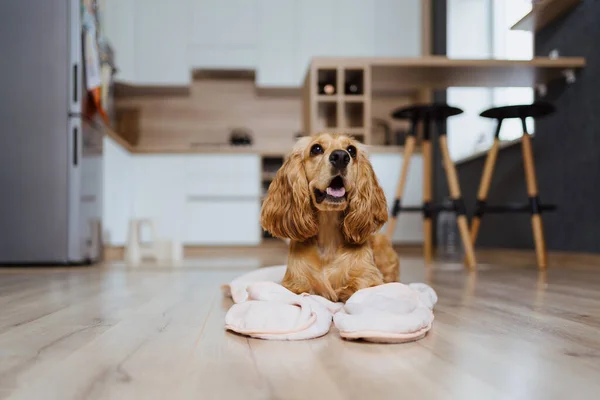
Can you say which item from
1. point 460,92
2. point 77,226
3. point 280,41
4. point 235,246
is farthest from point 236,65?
point 77,226

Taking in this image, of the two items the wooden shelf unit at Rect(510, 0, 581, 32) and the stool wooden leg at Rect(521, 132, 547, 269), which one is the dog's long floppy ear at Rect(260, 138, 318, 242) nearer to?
the stool wooden leg at Rect(521, 132, 547, 269)

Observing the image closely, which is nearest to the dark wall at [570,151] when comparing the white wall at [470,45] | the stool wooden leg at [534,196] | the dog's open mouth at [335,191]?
the stool wooden leg at [534,196]

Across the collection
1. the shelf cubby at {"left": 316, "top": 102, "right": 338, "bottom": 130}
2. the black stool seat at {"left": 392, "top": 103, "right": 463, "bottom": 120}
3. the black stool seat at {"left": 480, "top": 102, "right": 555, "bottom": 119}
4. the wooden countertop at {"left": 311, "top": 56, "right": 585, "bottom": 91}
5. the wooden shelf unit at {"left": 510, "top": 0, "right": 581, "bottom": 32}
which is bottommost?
the black stool seat at {"left": 480, "top": 102, "right": 555, "bottom": 119}

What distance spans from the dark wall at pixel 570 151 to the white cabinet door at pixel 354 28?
6.01ft

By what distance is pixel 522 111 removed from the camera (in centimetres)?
277

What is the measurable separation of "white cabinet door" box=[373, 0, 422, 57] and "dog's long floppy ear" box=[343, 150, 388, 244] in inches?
155

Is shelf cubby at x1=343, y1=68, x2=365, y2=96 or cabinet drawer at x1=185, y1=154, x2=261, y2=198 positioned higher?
shelf cubby at x1=343, y1=68, x2=365, y2=96

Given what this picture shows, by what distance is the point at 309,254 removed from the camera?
4.46 ft

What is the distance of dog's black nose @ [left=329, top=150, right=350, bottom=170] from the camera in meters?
1.27

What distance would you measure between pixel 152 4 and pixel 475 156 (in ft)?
10.5

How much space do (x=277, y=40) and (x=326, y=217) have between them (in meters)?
4.04

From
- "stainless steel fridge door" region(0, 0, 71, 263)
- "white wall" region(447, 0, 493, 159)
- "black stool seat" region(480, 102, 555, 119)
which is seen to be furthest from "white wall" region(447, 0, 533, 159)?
"stainless steel fridge door" region(0, 0, 71, 263)

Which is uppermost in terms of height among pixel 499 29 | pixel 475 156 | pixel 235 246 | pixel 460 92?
pixel 499 29

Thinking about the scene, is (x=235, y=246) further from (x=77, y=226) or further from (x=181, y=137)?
(x=77, y=226)
